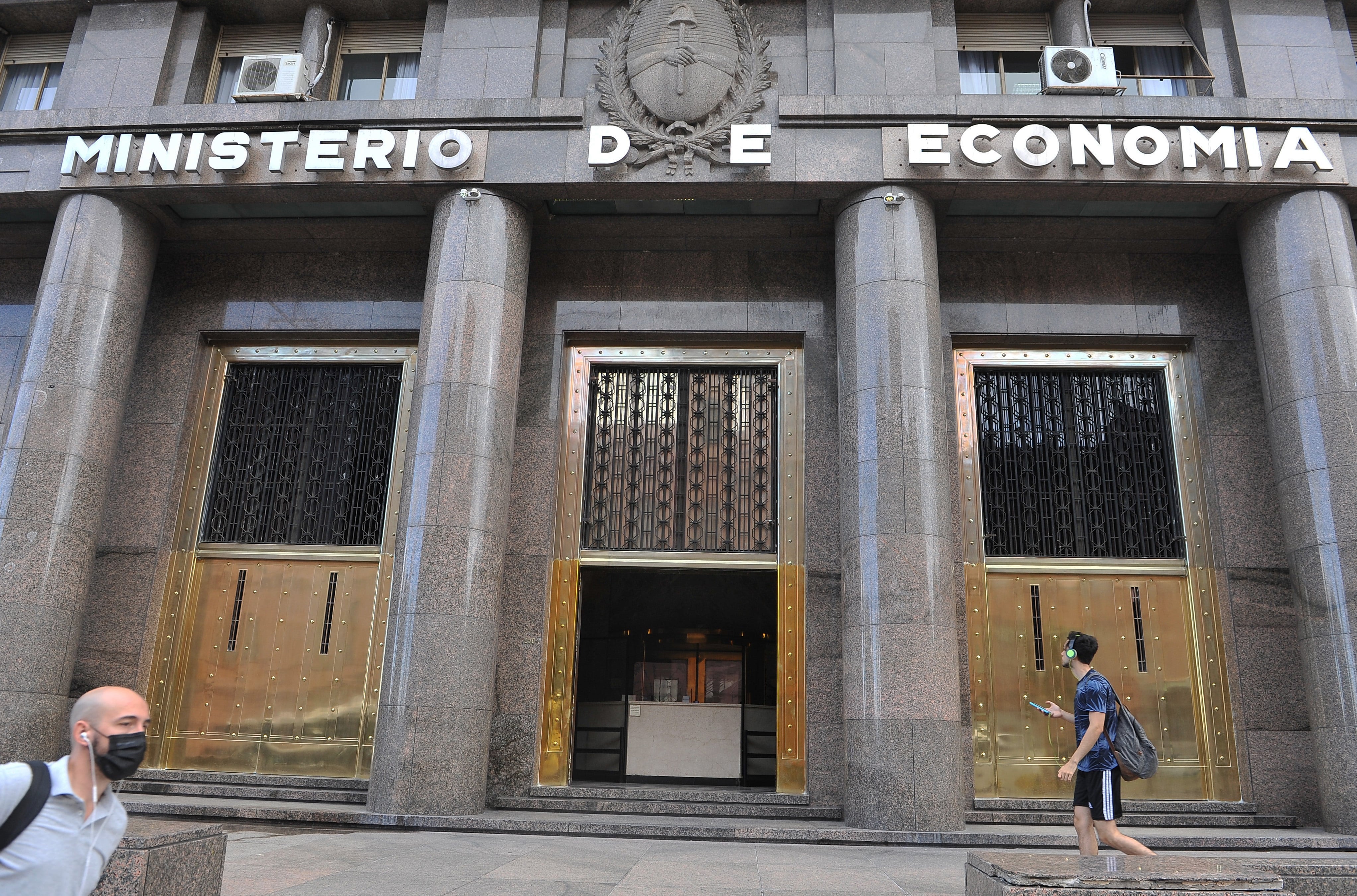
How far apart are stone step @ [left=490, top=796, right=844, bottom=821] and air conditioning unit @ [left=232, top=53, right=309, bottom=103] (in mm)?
9594

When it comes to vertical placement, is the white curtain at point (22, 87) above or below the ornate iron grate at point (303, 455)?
above

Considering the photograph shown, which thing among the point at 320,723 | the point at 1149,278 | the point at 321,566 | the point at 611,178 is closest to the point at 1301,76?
the point at 1149,278

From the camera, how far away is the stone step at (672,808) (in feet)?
35.1

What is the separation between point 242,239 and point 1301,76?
1468 centimetres

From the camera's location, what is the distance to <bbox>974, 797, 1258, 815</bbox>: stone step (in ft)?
35.9

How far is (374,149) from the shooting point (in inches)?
461

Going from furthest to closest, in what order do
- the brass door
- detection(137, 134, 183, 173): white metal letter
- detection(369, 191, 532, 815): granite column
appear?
detection(137, 134, 183, 173): white metal letter, the brass door, detection(369, 191, 532, 815): granite column

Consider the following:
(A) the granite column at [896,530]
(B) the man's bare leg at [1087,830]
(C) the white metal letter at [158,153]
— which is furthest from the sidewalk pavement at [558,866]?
(C) the white metal letter at [158,153]

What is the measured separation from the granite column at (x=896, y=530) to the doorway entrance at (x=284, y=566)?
6238mm

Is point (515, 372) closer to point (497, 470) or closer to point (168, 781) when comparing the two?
point (497, 470)

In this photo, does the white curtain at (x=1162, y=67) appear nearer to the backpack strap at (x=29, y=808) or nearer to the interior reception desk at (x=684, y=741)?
the interior reception desk at (x=684, y=741)

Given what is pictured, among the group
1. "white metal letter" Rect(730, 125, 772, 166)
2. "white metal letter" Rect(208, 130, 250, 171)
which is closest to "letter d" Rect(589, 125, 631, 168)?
"white metal letter" Rect(730, 125, 772, 166)

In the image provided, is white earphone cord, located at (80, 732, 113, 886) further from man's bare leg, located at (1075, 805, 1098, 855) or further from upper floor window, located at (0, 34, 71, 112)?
upper floor window, located at (0, 34, 71, 112)

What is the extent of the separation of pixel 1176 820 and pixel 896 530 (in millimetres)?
4882
